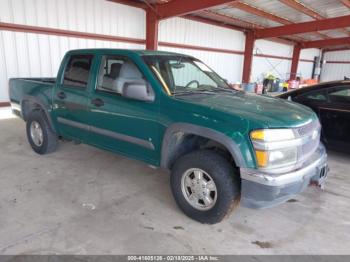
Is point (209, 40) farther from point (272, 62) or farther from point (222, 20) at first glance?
point (272, 62)

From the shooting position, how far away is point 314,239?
2.70 metres

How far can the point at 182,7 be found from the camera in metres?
9.05

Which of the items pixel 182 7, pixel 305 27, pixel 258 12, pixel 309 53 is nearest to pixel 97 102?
pixel 182 7

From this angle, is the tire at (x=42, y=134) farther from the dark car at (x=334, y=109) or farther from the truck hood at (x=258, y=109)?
the dark car at (x=334, y=109)

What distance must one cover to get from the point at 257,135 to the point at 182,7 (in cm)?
779

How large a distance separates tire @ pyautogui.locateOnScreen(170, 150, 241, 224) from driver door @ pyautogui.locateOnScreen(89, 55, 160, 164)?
42cm

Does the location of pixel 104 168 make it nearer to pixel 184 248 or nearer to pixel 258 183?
pixel 184 248

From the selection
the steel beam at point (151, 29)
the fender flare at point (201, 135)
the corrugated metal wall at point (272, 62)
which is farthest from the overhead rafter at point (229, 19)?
the fender flare at point (201, 135)

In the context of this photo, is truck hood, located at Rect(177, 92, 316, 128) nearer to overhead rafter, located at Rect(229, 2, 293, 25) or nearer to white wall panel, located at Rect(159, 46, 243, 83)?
overhead rafter, located at Rect(229, 2, 293, 25)

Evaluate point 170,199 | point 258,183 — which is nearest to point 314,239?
point 258,183

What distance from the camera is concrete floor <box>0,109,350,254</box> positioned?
2.52 m

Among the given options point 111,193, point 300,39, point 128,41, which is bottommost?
point 111,193

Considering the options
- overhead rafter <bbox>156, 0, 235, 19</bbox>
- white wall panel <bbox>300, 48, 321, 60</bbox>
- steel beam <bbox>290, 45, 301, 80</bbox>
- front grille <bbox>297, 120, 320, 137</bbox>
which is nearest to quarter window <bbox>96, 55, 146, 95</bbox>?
front grille <bbox>297, 120, 320, 137</bbox>

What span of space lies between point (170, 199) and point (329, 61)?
1098 inches
